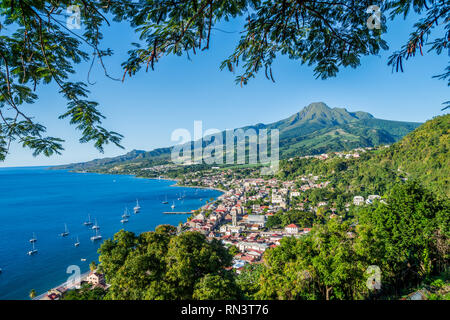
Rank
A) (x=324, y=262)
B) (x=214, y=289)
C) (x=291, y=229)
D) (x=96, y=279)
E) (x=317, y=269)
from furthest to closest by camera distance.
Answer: (x=291, y=229)
(x=96, y=279)
(x=317, y=269)
(x=324, y=262)
(x=214, y=289)

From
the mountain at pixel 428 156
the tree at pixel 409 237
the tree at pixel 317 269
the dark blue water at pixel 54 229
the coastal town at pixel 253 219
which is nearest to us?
the tree at pixel 317 269

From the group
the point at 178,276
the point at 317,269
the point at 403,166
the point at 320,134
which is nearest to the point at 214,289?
the point at 178,276

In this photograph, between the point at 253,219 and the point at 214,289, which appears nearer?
the point at 214,289

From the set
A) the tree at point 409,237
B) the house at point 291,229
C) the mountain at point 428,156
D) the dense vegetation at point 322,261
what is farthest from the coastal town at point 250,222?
the mountain at point 428,156

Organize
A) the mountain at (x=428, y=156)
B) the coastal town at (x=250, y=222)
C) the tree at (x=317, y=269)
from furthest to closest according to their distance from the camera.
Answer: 1. the mountain at (x=428, y=156)
2. the coastal town at (x=250, y=222)
3. the tree at (x=317, y=269)

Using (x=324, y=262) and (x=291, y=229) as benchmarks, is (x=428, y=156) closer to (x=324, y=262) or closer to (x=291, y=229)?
(x=291, y=229)

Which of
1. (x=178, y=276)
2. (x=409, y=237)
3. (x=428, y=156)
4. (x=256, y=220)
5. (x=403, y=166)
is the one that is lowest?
(x=256, y=220)

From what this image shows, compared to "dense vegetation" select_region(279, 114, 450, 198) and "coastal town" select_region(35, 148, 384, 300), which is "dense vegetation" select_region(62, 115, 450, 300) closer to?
"coastal town" select_region(35, 148, 384, 300)

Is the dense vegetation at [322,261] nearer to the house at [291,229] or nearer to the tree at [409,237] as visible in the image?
the tree at [409,237]
